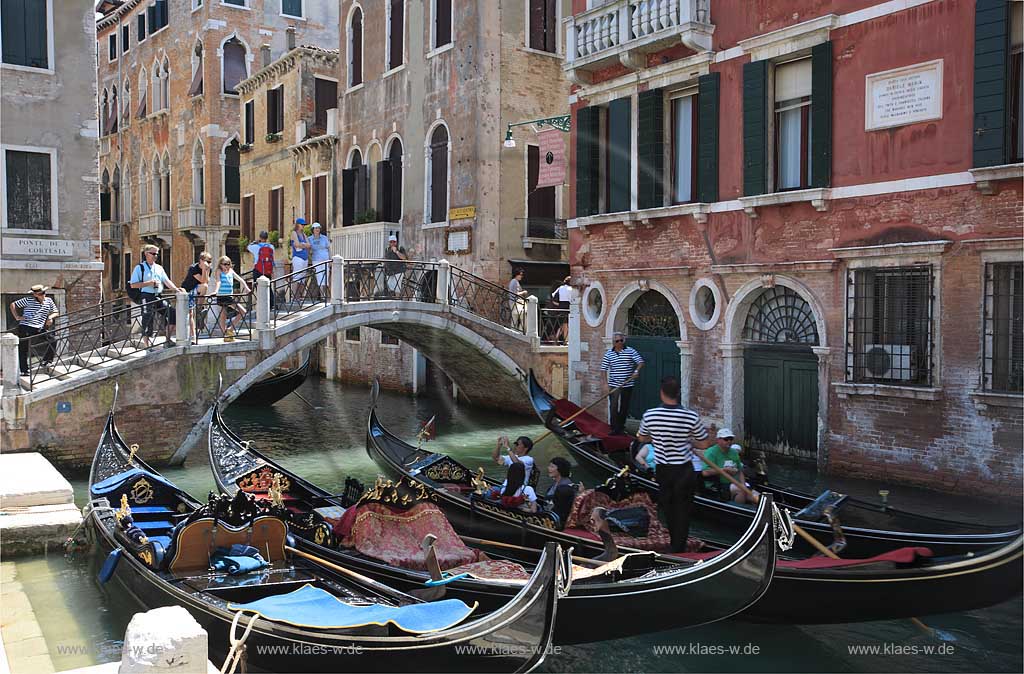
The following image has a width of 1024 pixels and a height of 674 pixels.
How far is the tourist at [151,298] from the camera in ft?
29.9

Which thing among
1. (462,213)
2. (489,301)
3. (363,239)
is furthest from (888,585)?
(363,239)

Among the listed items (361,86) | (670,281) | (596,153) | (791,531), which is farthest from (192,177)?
(791,531)

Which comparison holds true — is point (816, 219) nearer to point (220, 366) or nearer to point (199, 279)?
point (220, 366)

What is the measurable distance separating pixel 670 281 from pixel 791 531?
5.27 metres

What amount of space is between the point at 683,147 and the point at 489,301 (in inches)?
153

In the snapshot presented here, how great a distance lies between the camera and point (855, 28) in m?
7.73

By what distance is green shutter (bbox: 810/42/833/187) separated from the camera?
26.0ft

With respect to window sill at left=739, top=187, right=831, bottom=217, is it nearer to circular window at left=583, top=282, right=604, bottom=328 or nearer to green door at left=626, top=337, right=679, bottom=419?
green door at left=626, top=337, right=679, bottom=419

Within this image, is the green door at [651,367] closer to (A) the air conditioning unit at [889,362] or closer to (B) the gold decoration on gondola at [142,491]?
(A) the air conditioning unit at [889,362]

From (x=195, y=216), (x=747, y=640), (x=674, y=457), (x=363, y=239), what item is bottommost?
(x=747, y=640)

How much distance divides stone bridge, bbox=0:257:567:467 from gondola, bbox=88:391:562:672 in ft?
9.81

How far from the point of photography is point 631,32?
9547 millimetres

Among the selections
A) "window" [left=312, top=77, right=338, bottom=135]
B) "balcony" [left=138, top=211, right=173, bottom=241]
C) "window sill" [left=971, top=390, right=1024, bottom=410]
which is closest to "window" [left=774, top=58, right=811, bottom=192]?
"window sill" [left=971, top=390, right=1024, bottom=410]

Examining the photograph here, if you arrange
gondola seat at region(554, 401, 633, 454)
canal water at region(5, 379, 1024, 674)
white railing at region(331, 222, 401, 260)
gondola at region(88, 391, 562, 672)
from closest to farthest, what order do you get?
gondola at region(88, 391, 562, 672), canal water at region(5, 379, 1024, 674), gondola seat at region(554, 401, 633, 454), white railing at region(331, 222, 401, 260)
